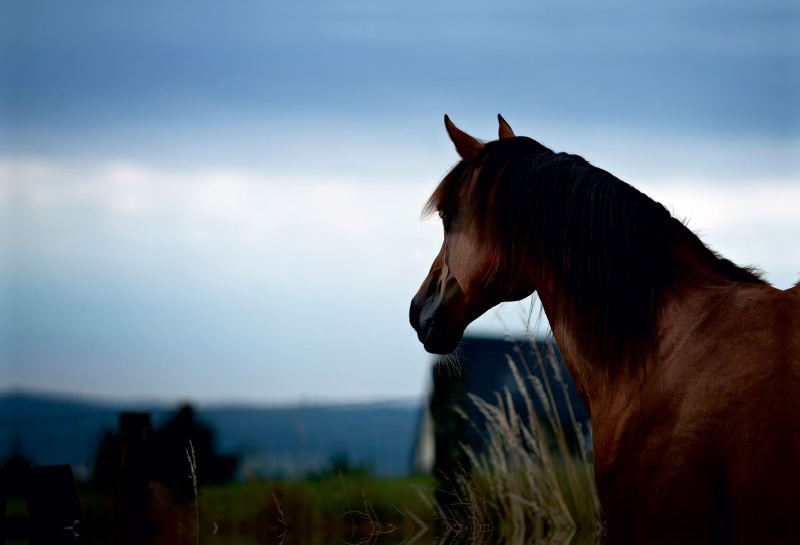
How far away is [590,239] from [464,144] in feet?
2.23

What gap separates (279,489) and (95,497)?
1.32 meters

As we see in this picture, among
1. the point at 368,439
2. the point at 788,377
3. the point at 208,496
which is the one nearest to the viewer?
the point at 788,377

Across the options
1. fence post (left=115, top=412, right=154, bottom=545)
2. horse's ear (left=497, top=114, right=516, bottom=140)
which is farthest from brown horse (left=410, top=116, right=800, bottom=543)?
fence post (left=115, top=412, right=154, bottom=545)

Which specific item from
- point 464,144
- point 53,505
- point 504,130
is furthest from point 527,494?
point 53,505

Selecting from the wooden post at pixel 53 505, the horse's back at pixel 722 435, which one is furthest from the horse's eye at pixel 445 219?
the wooden post at pixel 53 505

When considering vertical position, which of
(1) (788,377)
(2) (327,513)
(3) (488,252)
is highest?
(3) (488,252)

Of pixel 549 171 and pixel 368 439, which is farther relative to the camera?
pixel 368 439

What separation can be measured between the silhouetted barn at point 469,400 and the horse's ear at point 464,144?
232 centimetres

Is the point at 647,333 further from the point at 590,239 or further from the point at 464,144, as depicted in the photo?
the point at 464,144

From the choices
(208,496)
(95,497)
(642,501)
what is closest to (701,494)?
(642,501)

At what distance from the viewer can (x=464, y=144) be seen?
2.70 metres

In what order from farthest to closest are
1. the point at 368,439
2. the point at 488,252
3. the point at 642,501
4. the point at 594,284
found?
the point at 368,439, the point at 488,252, the point at 594,284, the point at 642,501

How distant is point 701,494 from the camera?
6.59ft

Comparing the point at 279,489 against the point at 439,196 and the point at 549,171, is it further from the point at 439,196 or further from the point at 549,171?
the point at 549,171
